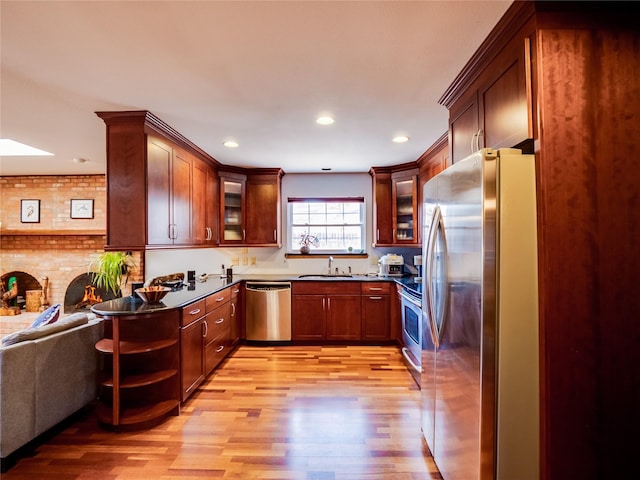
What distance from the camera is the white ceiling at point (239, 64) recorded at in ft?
4.74

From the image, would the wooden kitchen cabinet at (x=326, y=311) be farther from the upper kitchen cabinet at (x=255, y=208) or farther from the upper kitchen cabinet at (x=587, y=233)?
the upper kitchen cabinet at (x=587, y=233)

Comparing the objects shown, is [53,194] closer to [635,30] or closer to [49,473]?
[49,473]

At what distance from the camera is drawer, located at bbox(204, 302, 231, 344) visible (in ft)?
10.2

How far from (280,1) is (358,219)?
3722 mm

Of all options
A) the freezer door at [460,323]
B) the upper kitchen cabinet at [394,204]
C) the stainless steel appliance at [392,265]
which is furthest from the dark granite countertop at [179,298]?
the freezer door at [460,323]

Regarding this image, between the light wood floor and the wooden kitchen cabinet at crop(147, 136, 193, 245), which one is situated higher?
the wooden kitchen cabinet at crop(147, 136, 193, 245)

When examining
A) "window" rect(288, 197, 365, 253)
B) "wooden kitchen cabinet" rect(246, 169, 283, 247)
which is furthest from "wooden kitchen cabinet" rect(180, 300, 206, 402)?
"window" rect(288, 197, 365, 253)

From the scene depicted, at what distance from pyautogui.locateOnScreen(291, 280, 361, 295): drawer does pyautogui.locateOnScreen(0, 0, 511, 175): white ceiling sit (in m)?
1.91

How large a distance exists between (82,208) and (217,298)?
3376mm

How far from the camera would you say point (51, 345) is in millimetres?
2199

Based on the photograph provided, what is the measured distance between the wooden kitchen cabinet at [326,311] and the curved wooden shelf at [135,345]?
191 cm

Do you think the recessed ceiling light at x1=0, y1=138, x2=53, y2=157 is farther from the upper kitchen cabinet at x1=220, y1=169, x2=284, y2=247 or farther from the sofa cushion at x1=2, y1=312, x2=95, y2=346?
the sofa cushion at x1=2, y1=312, x2=95, y2=346

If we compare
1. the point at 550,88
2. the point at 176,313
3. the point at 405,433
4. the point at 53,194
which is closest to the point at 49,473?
the point at 176,313

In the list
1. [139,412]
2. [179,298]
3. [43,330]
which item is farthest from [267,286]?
[43,330]
